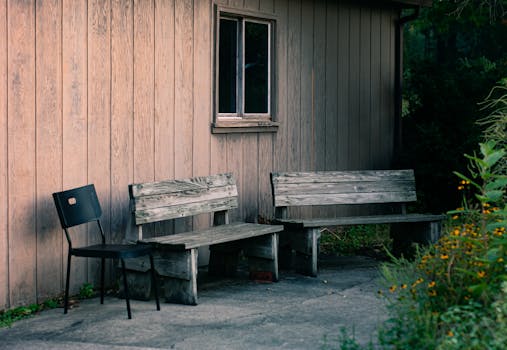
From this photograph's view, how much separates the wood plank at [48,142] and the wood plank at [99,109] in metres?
0.38

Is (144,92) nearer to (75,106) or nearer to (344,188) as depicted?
(75,106)

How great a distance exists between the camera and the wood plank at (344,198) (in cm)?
925

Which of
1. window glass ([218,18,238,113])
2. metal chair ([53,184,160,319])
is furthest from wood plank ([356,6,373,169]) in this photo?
metal chair ([53,184,160,319])

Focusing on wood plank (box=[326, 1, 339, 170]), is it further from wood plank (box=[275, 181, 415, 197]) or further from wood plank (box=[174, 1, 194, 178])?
wood plank (box=[174, 1, 194, 178])

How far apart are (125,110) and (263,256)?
189 cm

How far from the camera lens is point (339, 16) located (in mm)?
11453

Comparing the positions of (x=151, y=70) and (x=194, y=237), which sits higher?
(x=151, y=70)

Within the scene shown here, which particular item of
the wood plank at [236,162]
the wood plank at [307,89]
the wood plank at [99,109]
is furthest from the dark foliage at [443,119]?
the wood plank at [99,109]

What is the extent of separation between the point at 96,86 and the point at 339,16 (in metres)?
4.54

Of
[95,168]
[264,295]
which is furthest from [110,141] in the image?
[264,295]

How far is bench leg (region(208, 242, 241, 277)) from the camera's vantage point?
872 cm

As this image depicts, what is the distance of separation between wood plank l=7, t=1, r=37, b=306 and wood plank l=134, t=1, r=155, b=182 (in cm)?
129

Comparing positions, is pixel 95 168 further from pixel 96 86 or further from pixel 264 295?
pixel 264 295

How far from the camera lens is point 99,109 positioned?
26.0 feet
